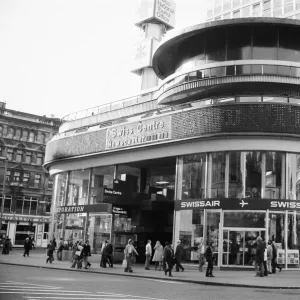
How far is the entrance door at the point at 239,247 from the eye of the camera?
27.7 metres

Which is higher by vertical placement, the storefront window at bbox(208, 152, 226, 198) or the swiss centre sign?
the storefront window at bbox(208, 152, 226, 198)

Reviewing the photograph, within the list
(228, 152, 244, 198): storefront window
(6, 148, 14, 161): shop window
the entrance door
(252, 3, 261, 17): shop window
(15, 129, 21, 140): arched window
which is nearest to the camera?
the entrance door

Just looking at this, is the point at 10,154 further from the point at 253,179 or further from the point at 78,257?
the point at 253,179

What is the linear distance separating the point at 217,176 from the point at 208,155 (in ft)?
5.04

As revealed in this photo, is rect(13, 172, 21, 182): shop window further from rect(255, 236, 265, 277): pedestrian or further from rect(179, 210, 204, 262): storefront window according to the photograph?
rect(255, 236, 265, 277): pedestrian

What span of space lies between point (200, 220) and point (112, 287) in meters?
13.3

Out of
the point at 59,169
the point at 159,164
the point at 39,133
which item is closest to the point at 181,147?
the point at 159,164

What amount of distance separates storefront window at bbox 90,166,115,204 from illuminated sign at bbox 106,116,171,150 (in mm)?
2018

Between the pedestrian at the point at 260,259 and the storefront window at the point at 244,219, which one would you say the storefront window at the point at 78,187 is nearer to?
the storefront window at the point at 244,219

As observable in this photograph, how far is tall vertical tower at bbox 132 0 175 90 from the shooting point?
7956 cm

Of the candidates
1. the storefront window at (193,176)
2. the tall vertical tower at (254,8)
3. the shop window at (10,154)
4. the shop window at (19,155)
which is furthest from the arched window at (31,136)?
the storefront window at (193,176)

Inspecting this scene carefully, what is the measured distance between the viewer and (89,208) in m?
36.6

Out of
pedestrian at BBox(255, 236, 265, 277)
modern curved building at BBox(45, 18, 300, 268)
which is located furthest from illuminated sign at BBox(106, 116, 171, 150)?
pedestrian at BBox(255, 236, 265, 277)

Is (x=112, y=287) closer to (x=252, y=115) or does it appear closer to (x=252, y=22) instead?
(x=252, y=115)
